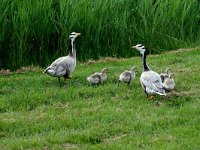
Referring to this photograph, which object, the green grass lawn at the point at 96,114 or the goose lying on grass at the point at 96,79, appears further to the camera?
the goose lying on grass at the point at 96,79

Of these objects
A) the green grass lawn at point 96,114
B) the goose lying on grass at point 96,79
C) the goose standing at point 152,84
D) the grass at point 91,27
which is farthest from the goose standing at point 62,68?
the grass at point 91,27

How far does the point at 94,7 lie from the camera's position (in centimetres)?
1664

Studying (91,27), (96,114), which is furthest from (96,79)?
(91,27)

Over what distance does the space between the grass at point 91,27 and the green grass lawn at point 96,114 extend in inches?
72.7

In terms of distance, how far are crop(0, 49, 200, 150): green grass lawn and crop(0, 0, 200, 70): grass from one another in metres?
1.85

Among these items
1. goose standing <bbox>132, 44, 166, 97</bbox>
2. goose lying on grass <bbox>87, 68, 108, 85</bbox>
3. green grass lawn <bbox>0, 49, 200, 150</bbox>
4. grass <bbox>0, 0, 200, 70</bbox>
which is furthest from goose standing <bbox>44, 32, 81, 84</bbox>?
grass <bbox>0, 0, 200, 70</bbox>

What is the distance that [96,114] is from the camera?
1023 centimetres

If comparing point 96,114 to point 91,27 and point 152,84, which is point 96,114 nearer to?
point 152,84

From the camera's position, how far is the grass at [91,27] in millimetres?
15422

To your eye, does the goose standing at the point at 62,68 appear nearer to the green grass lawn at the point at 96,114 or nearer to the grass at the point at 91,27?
the green grass lawn at the point at 96,114

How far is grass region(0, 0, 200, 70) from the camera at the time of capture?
50.6ft

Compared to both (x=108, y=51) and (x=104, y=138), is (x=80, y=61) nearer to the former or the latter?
(x=108, y=51)

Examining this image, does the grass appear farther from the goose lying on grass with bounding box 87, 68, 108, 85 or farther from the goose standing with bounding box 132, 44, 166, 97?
the goose standing with bounding box 132, 44, 166, 97

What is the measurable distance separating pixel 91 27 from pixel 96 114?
250 inches
